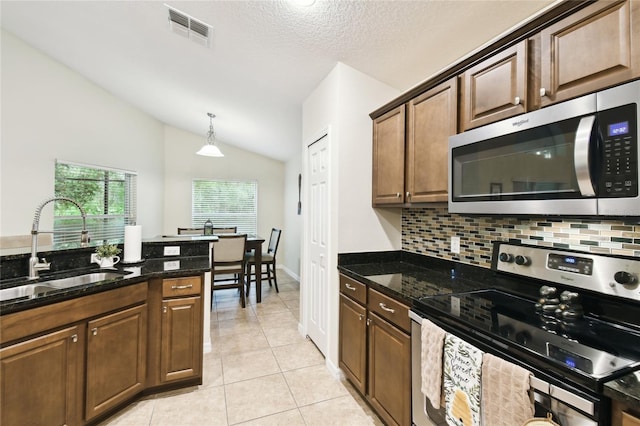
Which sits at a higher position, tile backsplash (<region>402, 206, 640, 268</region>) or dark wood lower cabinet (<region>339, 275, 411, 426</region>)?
tile backsplash (<region>402, 206, 640, 268</region>)

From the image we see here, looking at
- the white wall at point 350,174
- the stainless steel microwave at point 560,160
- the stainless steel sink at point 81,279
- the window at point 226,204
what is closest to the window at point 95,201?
the window at point 226,204

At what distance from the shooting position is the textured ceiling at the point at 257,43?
1.71 metres

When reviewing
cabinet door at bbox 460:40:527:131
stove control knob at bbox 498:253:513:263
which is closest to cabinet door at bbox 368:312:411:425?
stove control knob at bbox 498:253:513:263

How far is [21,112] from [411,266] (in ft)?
14.2

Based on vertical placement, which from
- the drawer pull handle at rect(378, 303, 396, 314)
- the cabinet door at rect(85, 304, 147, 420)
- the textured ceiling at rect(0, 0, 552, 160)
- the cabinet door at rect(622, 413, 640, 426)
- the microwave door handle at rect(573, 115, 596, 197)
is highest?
the textured ceiling at rect(0, 0, 552, 160)

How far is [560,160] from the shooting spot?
1.14m

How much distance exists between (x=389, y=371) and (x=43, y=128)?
174 inches

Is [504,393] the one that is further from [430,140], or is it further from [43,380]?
[43,380]

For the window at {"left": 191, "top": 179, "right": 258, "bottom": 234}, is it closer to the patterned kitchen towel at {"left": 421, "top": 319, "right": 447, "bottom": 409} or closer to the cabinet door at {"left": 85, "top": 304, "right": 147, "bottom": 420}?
the cabinet door at {"left": 85, "top": 304, "right": 147, "bottom": 420}

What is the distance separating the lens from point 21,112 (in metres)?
3.08

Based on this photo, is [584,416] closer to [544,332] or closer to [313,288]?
[544,332]

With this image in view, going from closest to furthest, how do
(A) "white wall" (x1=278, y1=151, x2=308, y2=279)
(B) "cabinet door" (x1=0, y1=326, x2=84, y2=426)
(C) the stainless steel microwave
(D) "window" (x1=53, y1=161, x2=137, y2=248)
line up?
1. (C) the stainless steel microwave
2. (B) "cabinet door" (x1=0, y1=326, x2=84, y2=426)
3. (D) "window" (x1=53, y1=161, x2=137, y2=248)
4. (A) "white wall" (x1=278, y1=151, x2=308, y2=279)

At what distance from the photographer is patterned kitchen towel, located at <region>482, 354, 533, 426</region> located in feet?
3.02

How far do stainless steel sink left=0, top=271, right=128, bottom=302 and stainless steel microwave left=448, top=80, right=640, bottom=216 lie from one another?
2.28 metres
